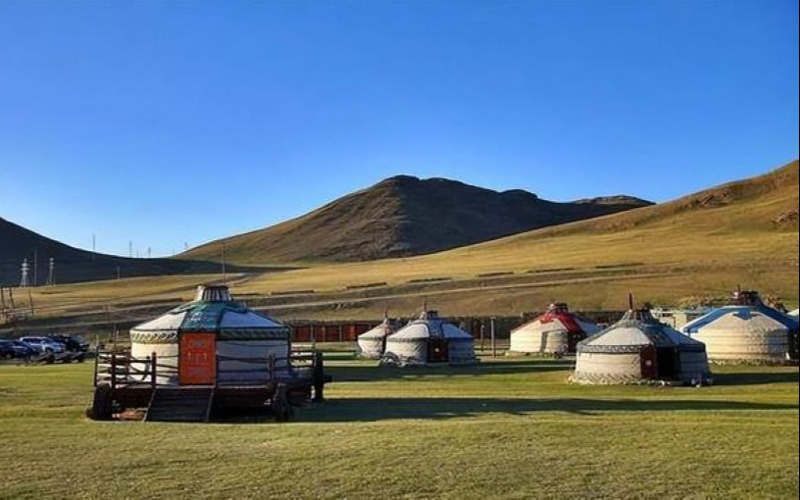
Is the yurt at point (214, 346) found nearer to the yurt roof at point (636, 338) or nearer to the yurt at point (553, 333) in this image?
the yurt roof at point (636, 338)

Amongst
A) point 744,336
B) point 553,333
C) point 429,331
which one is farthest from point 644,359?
point 553,333

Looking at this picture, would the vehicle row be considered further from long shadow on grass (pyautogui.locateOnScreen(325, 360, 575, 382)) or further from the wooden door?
the wooden door

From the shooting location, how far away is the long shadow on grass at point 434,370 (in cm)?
3375

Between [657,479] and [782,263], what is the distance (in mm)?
63322

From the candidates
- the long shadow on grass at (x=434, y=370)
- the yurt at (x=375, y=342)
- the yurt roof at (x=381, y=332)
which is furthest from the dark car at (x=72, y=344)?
the long shadow on grass at (x=434, y=370)

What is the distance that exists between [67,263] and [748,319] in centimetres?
15656

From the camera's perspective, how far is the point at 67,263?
569ft

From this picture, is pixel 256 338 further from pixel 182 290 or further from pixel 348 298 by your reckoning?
pixel 182 290

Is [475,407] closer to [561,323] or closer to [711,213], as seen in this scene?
[561,323]

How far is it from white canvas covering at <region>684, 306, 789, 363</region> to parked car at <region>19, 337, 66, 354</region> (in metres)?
32.8

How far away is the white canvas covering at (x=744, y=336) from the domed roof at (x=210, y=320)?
68.6 ft

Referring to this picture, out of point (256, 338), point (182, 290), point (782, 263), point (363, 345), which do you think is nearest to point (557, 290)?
point (782, 263)

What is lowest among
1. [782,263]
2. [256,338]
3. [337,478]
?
[337,478]

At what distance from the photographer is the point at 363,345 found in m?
47.9
